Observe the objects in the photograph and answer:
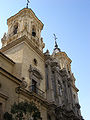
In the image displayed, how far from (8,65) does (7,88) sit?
4.32 m

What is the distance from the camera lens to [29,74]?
18.0m

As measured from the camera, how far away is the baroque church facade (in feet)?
47.0

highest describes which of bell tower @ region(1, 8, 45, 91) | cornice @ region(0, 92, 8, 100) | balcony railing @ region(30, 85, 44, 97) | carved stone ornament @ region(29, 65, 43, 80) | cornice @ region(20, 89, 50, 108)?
bell tower @ region(1, 8, 45, 91)

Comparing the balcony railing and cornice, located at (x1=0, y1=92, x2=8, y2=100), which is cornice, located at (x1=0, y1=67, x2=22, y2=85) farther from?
the balcony railing

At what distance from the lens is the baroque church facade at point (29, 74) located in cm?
Answer: 1432

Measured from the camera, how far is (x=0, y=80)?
1355 cm

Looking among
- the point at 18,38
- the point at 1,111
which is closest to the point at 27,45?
the point at 18,38

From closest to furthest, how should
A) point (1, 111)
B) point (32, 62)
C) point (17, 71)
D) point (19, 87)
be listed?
point (1, 111)
point (19, 87)
point (17, 71)
point (32, 62)

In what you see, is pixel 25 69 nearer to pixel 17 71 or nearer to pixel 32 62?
pixel 17 71

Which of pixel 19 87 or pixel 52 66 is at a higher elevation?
pixel 52 66

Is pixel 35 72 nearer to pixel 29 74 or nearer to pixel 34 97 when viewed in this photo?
pixel 29 74

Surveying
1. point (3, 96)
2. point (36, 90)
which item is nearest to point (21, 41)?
point (36, 90)

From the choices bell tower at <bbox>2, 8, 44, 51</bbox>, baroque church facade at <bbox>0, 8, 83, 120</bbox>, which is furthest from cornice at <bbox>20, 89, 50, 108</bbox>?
bell tower at <bbox>2, 8, 44, 51</bbox>

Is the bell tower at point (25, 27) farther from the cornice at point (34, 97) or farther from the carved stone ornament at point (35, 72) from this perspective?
the cornice at point (34, 97)
